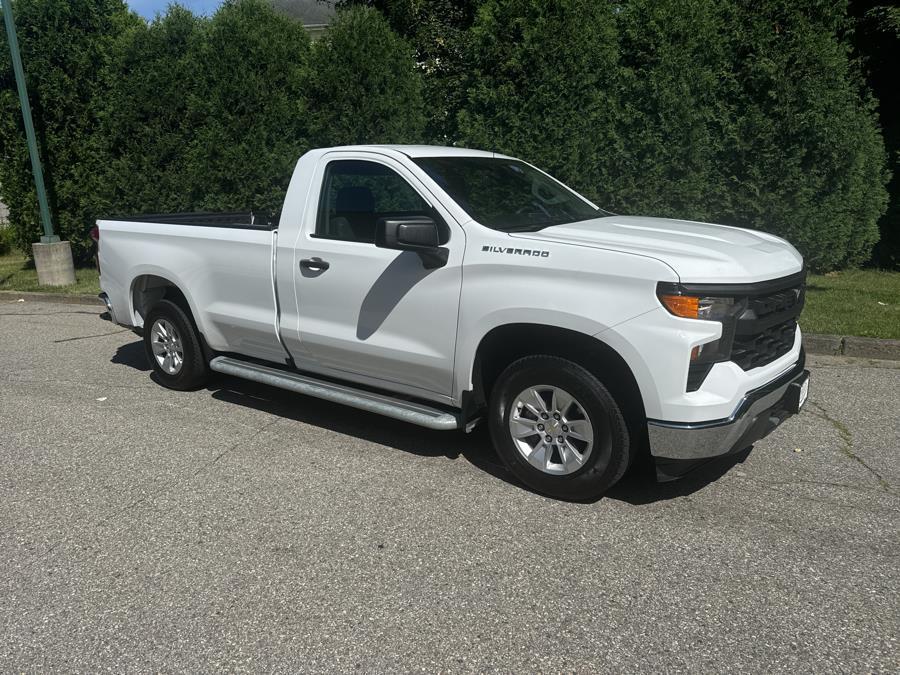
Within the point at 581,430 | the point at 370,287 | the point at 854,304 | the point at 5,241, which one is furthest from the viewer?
the point at 5,241

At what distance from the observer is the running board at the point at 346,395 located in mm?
4582

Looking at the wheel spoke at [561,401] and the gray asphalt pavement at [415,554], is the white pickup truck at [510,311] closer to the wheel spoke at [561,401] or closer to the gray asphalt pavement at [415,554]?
the wheel spoke at [561,401]

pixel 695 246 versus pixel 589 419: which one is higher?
pixel 695 246

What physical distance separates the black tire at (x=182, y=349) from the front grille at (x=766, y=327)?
4211 mm

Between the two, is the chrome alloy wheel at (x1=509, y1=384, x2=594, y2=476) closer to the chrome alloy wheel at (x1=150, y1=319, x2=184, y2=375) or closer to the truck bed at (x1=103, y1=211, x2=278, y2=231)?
the truck bed at (x1=103, y1=211, x2=278, y2=231)

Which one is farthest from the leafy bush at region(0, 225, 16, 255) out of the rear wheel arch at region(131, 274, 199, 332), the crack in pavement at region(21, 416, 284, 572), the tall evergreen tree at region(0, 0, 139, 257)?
the crack in pavement at region(21, 416, 284, 572)

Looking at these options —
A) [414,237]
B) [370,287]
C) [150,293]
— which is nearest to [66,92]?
[150,293]

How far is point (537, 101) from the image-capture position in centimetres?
968

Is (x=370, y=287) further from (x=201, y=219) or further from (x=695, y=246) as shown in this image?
(x=201, y=219)

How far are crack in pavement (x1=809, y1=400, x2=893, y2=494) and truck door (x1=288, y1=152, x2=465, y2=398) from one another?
263 cm

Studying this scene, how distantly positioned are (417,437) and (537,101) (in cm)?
577

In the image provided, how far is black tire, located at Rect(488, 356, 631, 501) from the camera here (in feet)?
13.2

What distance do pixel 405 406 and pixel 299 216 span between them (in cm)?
156

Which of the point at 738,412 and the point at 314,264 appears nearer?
the point at 738,412
